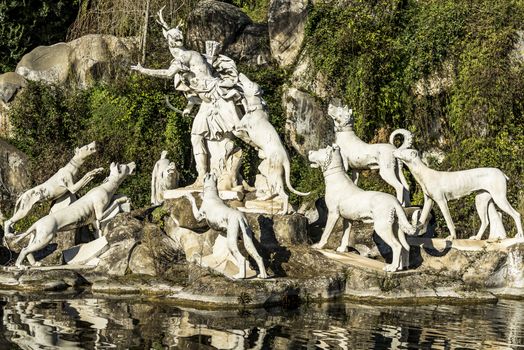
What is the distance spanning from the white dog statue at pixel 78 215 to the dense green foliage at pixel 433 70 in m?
6.20

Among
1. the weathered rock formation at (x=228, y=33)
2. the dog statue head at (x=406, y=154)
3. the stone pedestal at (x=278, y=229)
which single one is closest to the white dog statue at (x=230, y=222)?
the stone pedestal at (x=278, y=229)

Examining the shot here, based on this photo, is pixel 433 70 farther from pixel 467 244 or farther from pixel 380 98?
pixel 467 244

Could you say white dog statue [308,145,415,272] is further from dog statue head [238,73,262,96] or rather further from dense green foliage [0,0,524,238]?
dense green foliage [0,0,524,238]

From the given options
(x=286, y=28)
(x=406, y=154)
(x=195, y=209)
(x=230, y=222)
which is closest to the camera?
(x=230, y=222)

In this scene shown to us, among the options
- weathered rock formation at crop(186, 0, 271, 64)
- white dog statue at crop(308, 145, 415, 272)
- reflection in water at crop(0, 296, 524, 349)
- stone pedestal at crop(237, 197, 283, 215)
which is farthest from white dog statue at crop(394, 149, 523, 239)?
weathered rock formation at crop(186, 0, 271, 64)

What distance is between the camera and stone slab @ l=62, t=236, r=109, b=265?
14555mm

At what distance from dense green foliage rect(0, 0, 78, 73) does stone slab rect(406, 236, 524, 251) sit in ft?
49.7

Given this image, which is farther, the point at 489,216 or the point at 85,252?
the point at 85,252

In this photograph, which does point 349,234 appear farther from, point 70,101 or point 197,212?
point 70,101

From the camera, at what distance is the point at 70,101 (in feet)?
73.4

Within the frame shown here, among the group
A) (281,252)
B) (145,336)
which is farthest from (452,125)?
(145,336)

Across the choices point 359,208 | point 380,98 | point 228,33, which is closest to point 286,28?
point 228,33

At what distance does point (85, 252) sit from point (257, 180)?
328 centimetres

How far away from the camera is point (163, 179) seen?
15.7 meters
